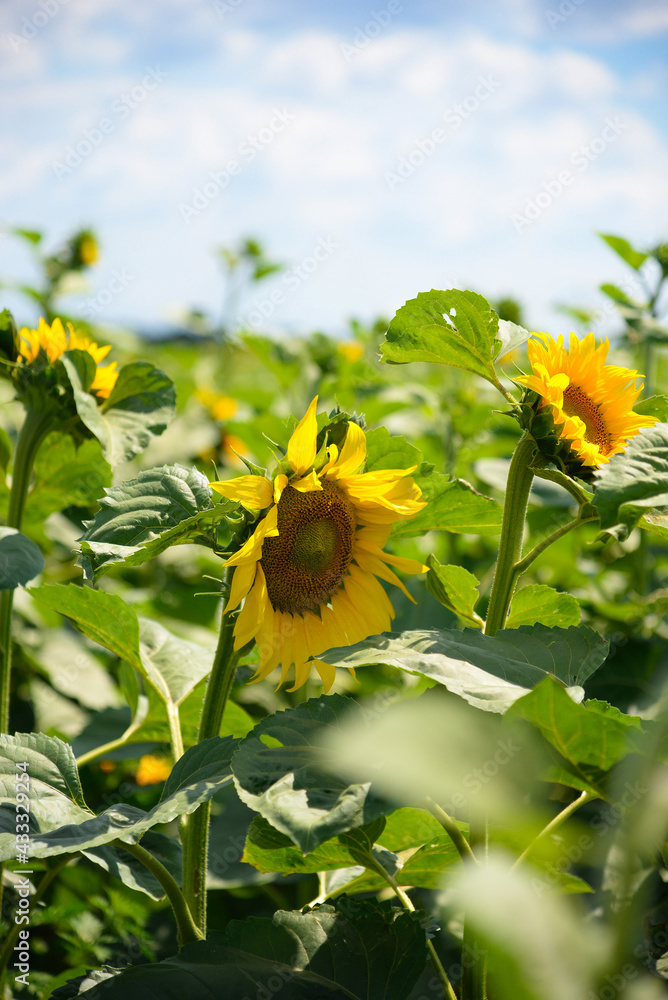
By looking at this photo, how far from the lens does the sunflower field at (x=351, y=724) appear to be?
1.61 ft

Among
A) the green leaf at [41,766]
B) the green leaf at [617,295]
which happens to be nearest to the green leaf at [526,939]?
the green leaf at [41,766]

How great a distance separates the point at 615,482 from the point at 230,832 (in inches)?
38.3

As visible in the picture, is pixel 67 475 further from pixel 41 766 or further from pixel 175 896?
pixel 175 896

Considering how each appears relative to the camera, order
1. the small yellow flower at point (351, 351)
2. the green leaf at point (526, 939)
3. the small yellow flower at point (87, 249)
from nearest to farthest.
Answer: the green leaf at point (526, 939)
the small yellow flower at point (351, 351)
the small yellow flower at point (87, 249)

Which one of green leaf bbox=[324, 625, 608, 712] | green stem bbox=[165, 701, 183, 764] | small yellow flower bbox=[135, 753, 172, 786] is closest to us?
green leaf bbox=[324, 625, 608, 712]

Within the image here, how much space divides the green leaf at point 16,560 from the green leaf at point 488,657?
18.1 inches

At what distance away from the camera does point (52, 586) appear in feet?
3.12

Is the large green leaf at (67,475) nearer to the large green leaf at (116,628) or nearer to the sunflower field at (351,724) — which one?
the sunflower field at (351,724)

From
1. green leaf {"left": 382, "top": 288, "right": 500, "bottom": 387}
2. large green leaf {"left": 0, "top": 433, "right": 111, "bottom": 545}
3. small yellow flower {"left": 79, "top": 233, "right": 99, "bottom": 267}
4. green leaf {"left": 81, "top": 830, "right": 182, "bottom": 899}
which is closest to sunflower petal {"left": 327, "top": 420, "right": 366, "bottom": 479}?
green leaf {"left": 382, "top": 288, "right": 500, "bottom": 387}

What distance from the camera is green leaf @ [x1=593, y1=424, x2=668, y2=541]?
2.08ft

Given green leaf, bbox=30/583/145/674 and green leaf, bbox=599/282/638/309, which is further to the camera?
green leaf, bbox=599/282/638/309

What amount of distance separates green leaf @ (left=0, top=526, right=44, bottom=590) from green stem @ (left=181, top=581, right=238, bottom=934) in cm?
27

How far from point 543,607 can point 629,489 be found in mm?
307

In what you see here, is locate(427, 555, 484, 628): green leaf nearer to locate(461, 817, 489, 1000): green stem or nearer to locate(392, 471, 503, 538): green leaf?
locate(392, 471, 503, 538): green leaf
